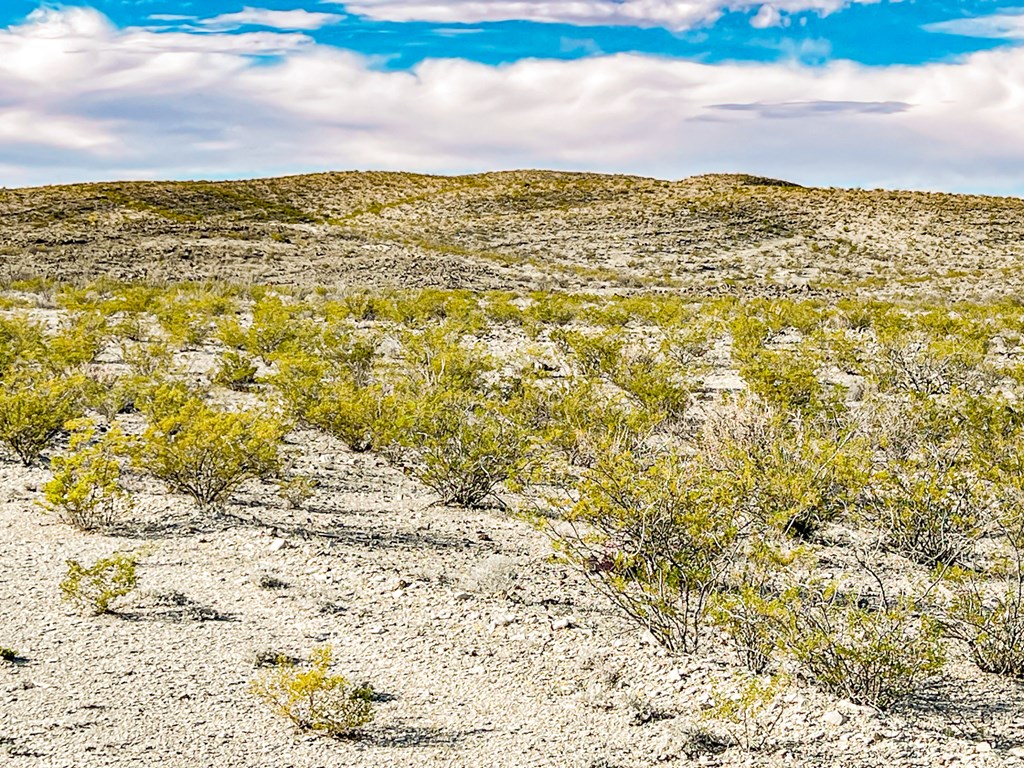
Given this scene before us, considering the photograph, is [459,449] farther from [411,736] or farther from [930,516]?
[411,736]

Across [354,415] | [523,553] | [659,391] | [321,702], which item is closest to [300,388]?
[354,415]

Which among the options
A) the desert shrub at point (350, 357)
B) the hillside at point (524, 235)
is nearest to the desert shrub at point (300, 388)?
the desert shrub at point (350, 357)

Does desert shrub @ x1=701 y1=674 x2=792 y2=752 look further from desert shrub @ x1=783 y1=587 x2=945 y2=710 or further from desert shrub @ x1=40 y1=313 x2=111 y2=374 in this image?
desert shrub @ x1=40 y1=313 x2=111 y2=374

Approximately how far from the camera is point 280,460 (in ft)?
30.8

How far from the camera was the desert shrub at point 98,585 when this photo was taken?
6.47 meters

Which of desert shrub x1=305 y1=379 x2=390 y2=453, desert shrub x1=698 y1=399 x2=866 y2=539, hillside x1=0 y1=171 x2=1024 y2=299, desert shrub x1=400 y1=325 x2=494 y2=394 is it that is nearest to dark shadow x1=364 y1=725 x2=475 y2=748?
desert shrub x1=698 y1=399 x2=866 y2=539

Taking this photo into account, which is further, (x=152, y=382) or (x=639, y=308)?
(x=639, y=308)

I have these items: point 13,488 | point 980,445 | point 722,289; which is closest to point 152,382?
point 13,488

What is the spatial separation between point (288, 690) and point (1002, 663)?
4286 millimetres

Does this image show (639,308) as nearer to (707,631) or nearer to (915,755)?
(707,631)

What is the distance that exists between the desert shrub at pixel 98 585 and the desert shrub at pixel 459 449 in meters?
3.23

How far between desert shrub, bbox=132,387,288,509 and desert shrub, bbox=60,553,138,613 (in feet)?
6.72

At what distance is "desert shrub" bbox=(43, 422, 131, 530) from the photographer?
7922mm

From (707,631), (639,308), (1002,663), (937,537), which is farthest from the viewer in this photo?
(639,308)
